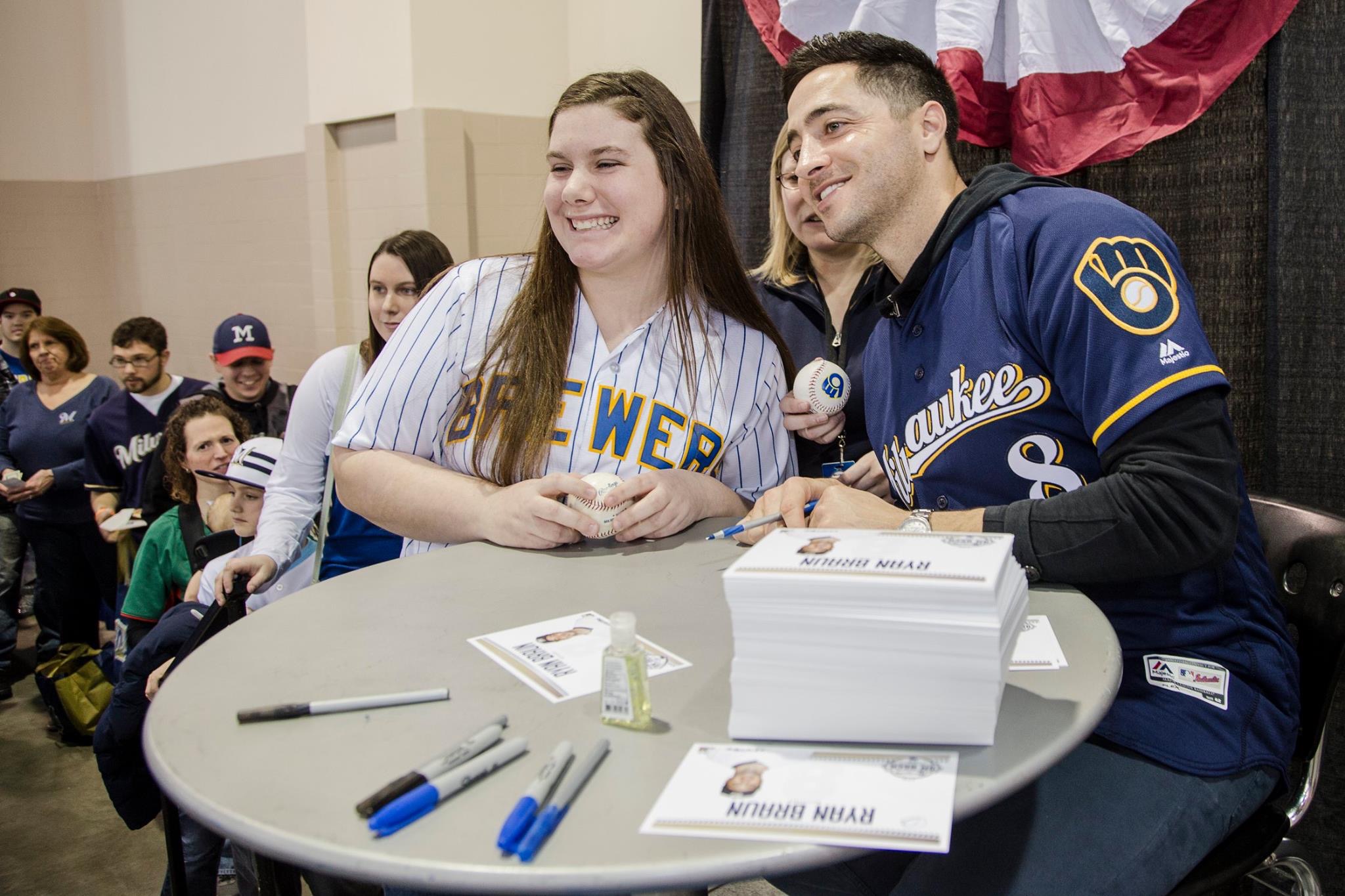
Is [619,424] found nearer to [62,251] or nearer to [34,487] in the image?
[34,487]

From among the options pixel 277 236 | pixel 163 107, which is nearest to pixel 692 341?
pixel 277 236

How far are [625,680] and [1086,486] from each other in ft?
2.36

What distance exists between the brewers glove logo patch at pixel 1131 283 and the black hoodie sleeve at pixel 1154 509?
0.38 ft

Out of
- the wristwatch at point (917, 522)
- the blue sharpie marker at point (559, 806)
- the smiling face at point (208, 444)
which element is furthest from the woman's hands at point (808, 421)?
the smiling face at point (208, 444)

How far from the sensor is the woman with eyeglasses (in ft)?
7.15

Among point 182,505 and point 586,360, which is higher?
point 586,360

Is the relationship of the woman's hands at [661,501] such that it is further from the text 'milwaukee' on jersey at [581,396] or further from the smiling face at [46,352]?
the smiling face at [46,352]

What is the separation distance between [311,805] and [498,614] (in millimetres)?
489

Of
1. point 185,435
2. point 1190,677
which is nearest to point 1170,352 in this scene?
point 1190,677

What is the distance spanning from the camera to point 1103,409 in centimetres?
141

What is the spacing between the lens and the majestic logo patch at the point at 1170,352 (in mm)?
1360

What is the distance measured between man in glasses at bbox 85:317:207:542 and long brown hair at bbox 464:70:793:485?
3199mm

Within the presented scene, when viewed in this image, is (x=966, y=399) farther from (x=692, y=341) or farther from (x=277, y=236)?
(x=277, y=236)

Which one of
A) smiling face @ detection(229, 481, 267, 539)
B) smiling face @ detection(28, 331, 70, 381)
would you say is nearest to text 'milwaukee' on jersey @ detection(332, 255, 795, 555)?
smiling face @ detection(229, 481, 267, 539)
